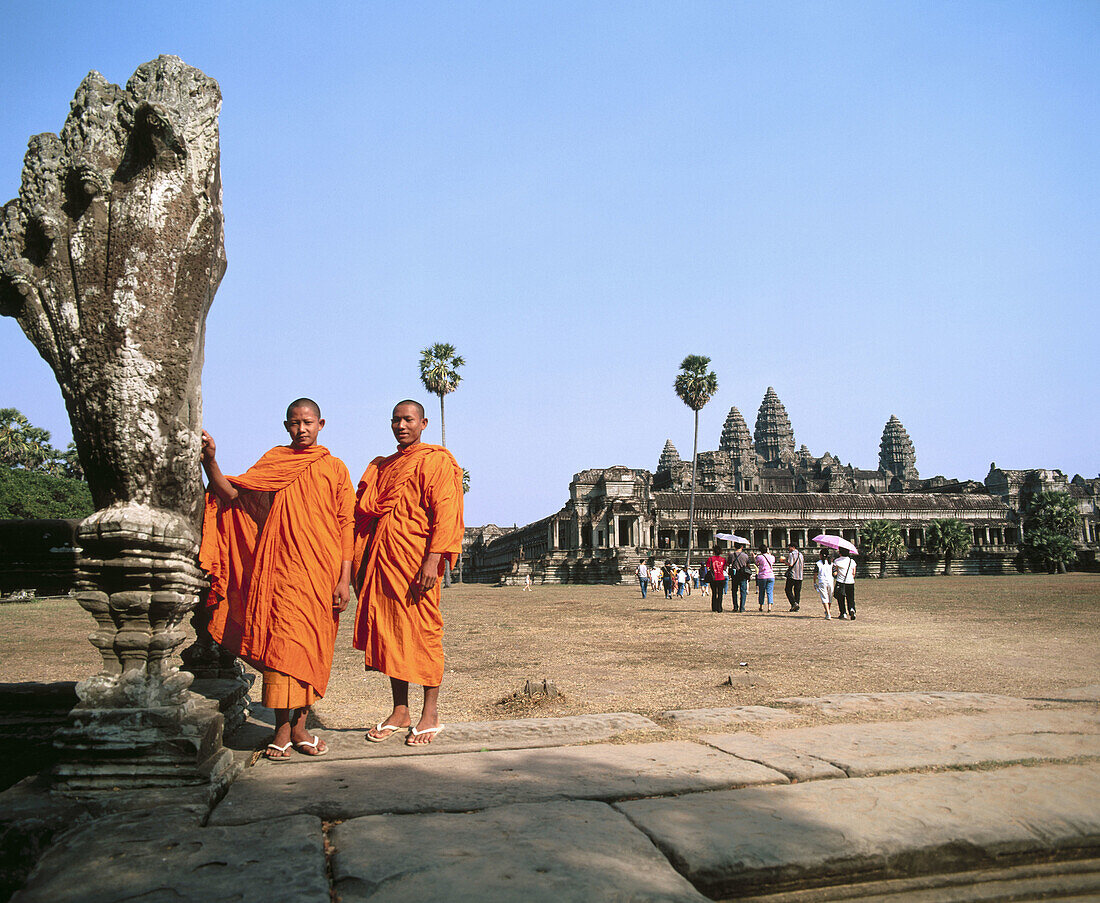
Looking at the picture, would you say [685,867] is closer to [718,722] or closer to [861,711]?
[718,722]

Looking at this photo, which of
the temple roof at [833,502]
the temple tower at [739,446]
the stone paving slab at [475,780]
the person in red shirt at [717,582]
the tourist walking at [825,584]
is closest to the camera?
the stone paving slab at [475,780]

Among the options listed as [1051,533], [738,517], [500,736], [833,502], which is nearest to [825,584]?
[500,736]

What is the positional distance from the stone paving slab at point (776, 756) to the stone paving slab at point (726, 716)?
50 centimetres

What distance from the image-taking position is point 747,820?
2336 millimetres

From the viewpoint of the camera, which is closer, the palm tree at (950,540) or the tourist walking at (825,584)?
the tourist walking at (825,584)

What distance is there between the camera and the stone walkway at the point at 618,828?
1.89 metres

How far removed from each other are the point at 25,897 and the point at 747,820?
6.26 ft

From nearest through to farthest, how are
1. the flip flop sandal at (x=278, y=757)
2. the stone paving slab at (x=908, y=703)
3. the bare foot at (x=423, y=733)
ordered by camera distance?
the flip flop sandal at (x=278, y=757), the bare foot at (x=423, y=733), the stone paving slab at (x=908, y=703)

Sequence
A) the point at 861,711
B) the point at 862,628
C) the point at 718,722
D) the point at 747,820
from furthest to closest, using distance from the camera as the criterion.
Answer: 1. the point at 862,628
2. the point at 861,711
3. the point at 718,722
4. the point at 747,820

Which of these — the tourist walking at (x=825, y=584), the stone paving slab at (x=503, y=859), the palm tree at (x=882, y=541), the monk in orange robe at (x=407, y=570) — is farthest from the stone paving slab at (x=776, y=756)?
the palm tree at (x=882, y=541)

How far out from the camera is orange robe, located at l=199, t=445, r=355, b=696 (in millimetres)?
3330

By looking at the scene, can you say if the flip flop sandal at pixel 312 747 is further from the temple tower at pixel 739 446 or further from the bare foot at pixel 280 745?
the temple tower at pixel 739 446

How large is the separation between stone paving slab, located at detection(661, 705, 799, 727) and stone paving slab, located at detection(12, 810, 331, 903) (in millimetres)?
2430

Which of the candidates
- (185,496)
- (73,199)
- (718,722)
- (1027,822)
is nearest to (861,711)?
(718,722)
